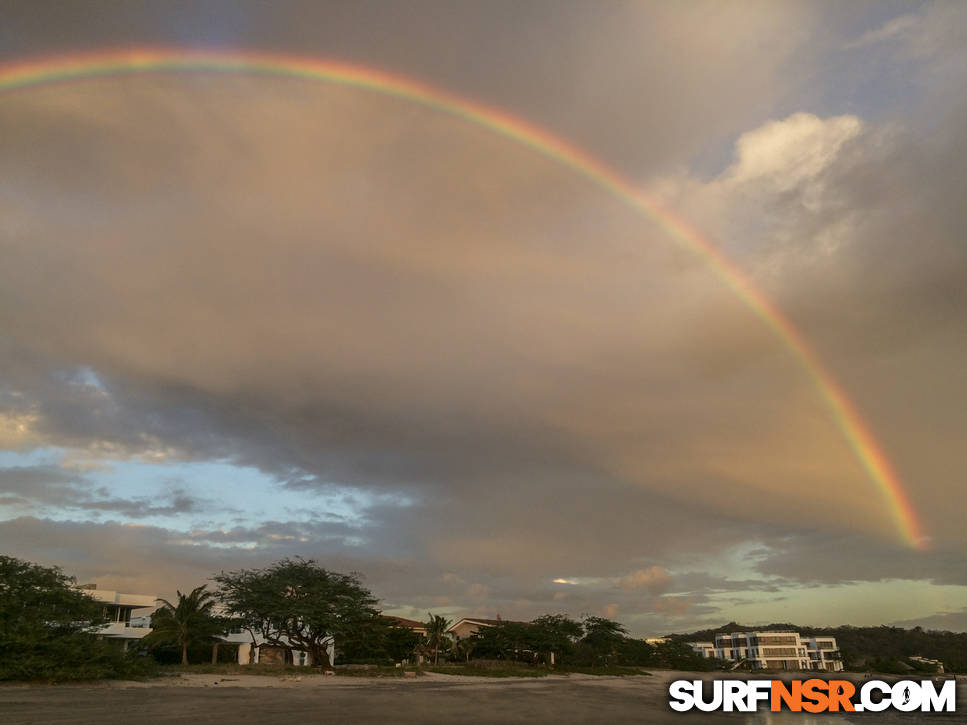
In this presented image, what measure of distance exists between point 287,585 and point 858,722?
40.9 m

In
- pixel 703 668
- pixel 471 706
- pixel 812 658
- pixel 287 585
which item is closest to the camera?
pixel 471 706

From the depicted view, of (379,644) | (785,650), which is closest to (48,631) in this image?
(379,644)

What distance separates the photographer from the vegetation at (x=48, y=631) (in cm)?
2905

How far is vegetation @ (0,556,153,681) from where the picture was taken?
95.3 ft

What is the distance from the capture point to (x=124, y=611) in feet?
197

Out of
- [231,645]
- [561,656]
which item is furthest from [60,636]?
[561,656]

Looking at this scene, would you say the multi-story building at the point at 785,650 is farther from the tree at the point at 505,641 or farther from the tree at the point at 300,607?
the tree at the point at 300,607

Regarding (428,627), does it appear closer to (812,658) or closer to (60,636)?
(60,636)

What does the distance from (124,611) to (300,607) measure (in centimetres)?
2107

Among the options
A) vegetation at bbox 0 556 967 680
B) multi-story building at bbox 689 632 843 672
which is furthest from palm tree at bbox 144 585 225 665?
multi-story building at bbox 689 632 843 672

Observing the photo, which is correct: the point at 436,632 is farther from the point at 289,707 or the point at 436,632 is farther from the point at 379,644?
the point at 289,707

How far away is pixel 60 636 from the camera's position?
31000 millimetres

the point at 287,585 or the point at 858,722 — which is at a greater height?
the point at 287,585

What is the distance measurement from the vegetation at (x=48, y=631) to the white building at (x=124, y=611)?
82.1 feet
